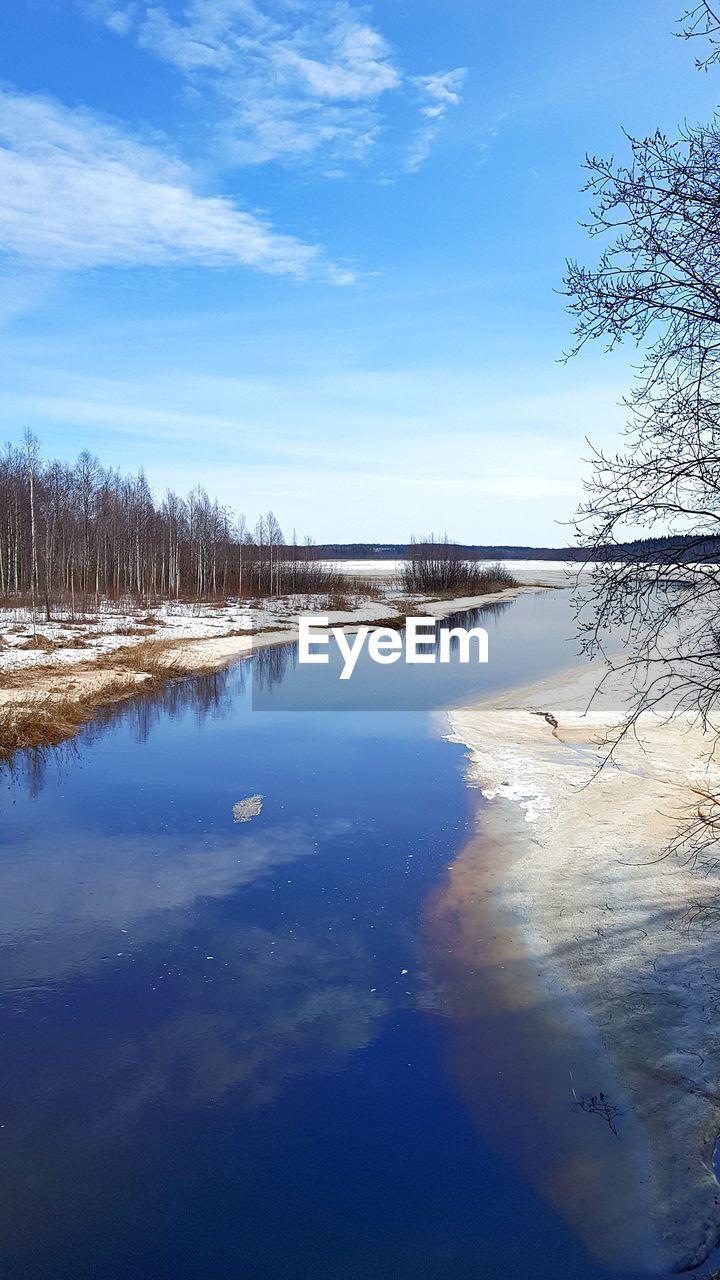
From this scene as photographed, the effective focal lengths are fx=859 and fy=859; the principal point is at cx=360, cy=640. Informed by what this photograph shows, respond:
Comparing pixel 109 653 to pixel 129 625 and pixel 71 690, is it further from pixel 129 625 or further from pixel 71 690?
pixel 129 625

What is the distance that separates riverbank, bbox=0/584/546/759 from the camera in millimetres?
17109

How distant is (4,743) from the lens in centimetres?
1538

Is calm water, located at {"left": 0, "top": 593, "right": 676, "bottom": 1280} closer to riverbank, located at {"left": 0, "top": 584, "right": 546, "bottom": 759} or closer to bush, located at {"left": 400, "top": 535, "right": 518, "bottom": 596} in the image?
riverbank, located at {"left": 0, "top": 584, "right": 546, "bottom": 759}

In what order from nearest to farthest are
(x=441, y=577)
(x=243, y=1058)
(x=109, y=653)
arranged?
(x=243, y=1058)
(x=109, y=653)
(x=441, y=577)

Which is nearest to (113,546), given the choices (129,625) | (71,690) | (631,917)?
(129,625)

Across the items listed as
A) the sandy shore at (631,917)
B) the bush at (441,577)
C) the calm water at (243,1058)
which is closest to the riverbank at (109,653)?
the calm water at (243,1058)

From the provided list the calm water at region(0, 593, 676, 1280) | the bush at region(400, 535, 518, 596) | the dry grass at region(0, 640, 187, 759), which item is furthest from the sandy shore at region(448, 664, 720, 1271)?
the bush at region(400, 535, 518, 596)

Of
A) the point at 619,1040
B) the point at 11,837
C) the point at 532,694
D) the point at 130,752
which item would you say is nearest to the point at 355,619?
the point at 532,694

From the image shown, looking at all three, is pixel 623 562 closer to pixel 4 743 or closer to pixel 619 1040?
pixel 619 1040

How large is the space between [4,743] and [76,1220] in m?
11.9

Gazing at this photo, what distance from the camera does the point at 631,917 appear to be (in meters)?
8.19

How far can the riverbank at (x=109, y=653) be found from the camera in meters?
17.1

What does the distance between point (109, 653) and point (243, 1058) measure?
837 inches

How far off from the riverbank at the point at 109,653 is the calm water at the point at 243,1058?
15.4 feet
